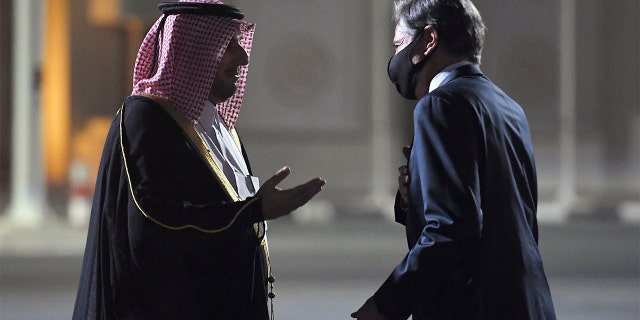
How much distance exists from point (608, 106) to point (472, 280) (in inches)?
600

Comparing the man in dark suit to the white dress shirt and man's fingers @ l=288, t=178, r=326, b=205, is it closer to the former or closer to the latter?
man's fingers @ l=288, t=178, r=326, b=205

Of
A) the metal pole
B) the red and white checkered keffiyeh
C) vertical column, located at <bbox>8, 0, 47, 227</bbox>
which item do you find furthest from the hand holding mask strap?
the metal pole

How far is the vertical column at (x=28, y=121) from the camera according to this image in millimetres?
14633

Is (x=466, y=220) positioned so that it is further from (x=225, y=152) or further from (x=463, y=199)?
(x=225, y=152)

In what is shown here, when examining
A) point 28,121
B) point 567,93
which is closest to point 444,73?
point 28,121

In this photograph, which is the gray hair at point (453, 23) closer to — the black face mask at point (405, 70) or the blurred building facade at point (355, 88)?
the black face mask at point (405, 70)

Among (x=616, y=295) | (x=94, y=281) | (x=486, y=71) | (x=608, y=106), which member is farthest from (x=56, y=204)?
(x=94, y=281)

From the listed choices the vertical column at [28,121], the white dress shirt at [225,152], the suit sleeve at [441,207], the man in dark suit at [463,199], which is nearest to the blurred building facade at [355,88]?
the vertical column at [28,121]

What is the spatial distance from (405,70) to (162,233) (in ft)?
2.62

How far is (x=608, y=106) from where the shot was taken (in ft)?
58.0

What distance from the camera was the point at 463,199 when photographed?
9.53 feet

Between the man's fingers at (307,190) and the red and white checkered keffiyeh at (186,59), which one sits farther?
the red and white checkered keffiyeh at (186,59)

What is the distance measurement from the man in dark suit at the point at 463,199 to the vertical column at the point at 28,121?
39.5 ft

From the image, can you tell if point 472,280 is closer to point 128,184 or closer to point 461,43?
point 461,43
